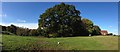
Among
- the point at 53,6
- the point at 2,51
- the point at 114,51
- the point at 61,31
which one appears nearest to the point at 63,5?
the point at 53,6

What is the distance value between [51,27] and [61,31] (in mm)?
1240

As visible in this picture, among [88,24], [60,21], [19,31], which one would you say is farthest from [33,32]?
[88,24]

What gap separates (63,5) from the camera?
2383 cm

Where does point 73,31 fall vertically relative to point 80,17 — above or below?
below

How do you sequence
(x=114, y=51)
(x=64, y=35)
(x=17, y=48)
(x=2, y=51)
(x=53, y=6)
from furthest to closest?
1. (x=64, y=35)
2. (x=53, y=6)
3. (x=114, y=51)
4. (x=17, y=48)
5. (x=2, y=51)

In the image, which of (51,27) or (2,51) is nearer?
(2,51)

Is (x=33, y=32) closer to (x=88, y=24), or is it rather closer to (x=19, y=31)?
(x=19, y=31)

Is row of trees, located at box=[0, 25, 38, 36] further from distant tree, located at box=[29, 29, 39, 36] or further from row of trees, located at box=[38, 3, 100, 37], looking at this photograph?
row of trees, located at box=[38, 3, 100, 37]

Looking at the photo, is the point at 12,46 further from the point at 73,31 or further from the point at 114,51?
the point at 73,31

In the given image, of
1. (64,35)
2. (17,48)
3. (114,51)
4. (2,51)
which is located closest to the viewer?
(2,51)

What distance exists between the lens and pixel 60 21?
79.8 ft

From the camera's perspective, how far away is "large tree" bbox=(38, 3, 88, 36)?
77.7ft

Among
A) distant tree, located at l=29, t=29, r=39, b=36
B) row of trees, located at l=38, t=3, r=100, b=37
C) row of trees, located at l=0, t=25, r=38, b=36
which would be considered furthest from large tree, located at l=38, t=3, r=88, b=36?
row of trees, located at l=0, t=25, r=38, b=36

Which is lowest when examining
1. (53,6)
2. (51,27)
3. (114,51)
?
(114,51)
